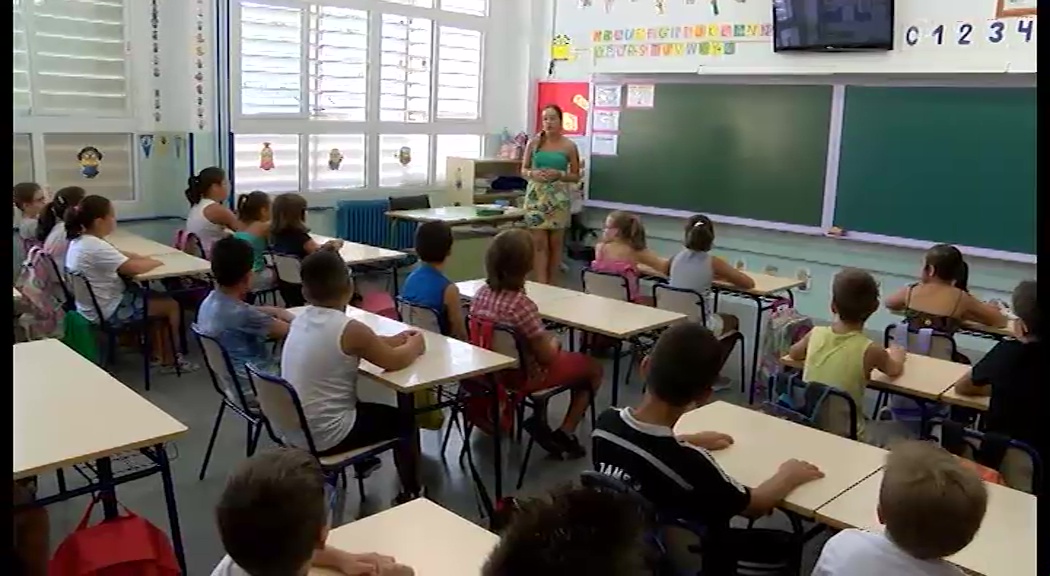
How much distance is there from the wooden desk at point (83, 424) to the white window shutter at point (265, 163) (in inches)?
167

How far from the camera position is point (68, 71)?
5.76 m

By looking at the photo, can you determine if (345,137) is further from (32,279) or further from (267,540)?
(267,540)

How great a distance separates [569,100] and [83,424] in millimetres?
6359

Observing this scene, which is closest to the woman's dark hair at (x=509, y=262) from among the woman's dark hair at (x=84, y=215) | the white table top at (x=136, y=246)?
the woman's dark hair at (x=84, y=215)

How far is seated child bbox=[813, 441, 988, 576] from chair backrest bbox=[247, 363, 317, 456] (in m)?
1.60

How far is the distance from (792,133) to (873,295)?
3737 millimetres

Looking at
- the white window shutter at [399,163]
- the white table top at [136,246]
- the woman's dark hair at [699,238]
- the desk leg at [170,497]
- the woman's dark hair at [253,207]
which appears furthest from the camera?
the white window shutter at [399,163]

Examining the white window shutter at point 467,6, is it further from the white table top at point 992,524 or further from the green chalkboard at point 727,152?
the white table top at point 992,524

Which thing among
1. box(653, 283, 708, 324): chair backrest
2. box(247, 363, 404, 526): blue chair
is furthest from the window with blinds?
box(653, 283, 708, 324): chair backrest

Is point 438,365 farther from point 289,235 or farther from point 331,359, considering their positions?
point 289,235

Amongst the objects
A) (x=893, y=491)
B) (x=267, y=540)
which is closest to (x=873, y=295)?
(x=893, y=491)

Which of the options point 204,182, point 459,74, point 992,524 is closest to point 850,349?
point 992,524

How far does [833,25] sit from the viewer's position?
5996 millimetres

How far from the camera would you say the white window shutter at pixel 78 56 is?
5.59m
